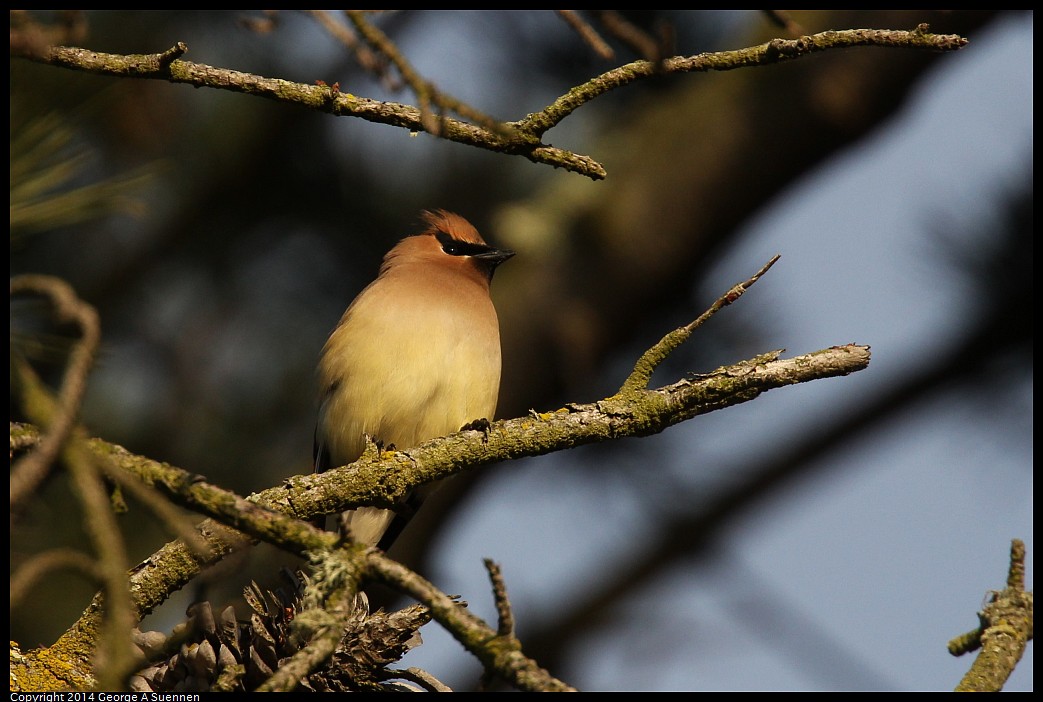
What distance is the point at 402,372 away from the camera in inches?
179

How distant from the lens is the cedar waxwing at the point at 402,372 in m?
4.51

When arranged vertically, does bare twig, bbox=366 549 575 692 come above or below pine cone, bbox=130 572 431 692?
below

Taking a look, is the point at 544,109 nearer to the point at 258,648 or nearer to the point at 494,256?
the point at 258,648

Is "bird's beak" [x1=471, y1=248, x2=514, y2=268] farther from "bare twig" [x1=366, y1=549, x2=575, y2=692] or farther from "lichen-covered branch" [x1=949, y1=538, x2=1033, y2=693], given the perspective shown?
"bare twig" [x1=366, y1=549, x2=575, y2=692]

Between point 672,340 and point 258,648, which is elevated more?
point 672,340

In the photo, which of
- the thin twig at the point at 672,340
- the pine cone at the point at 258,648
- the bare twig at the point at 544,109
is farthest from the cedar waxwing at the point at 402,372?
the bare twig at the point at 544,109

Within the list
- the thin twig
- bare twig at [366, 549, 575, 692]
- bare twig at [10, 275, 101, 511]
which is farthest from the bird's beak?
bare twig at [10, 275, 101, 511]

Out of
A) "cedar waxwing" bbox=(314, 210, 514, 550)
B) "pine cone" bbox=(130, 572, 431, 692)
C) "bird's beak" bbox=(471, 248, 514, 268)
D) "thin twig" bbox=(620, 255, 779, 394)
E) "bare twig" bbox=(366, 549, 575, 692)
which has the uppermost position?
"bird's beak" bbox=(471, 248, 514, 268)

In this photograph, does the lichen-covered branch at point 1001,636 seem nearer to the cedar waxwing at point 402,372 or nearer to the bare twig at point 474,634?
the bare twig at point 474,634

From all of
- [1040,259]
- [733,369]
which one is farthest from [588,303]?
[733,369]

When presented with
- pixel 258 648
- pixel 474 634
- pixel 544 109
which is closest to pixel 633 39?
pixel 544 109

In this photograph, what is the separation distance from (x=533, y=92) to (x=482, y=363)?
8.27ft

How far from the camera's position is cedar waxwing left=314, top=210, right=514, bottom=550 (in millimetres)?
4512

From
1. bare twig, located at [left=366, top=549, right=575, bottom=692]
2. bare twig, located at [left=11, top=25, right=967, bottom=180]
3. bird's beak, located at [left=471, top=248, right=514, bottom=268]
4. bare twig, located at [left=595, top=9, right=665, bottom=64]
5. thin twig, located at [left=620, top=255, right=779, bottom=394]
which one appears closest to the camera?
bare twig, located at [left=366, top=549, right=575, bottom=692]
